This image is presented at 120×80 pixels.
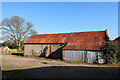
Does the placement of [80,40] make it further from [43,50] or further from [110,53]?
[43,50]

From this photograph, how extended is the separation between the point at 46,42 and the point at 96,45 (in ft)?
40.5

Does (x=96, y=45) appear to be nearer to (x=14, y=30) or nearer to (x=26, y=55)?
(x=26, y=55)

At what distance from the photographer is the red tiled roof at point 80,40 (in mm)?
20234

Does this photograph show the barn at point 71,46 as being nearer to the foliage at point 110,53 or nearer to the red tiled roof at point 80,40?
the red tiled roof at point 80,40

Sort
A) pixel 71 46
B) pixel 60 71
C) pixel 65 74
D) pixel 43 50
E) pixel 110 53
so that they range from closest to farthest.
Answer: pixel 65 74
pixel 60 71
pixel 110 53
pixel 71 46
pixel 43 50

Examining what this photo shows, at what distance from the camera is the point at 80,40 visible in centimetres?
2339

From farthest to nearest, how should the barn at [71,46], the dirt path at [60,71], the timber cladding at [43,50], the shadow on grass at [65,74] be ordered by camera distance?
the timber cladding at [43,50] < the barn at [71,46] < the dirt path at [60,71] < the shadow on grass at [65,74]

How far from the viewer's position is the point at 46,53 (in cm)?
2556

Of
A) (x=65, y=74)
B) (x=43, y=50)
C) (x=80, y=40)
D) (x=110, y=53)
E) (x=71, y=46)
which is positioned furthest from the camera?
(x=43, y=50)

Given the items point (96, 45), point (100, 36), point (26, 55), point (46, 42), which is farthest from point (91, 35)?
point (26, 55)

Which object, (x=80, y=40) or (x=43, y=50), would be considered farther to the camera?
(x=43, y=50)

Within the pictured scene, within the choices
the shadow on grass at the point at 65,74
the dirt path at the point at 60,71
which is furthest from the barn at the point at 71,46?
the shadow on grass at the point at 65,74

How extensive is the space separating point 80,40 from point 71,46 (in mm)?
3018

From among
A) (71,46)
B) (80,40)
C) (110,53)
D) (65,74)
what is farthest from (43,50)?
(65,74)
